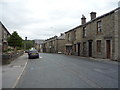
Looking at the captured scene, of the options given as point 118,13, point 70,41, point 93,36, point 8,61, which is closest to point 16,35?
point 70,41

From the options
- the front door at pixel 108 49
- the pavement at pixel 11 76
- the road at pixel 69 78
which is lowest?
the pavement at pixel 11 76

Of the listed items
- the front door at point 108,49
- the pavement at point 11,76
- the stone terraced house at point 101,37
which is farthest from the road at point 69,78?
the front door at point 108,49

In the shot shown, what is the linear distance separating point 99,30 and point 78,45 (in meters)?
10.2

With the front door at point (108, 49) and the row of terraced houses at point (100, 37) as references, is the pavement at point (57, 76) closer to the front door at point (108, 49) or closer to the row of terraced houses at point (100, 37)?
the row of terraced houses at point (100, 37)

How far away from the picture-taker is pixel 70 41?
42.0 m

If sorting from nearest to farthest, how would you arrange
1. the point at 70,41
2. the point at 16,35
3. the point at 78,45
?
the point at 78,45
the point at 16,35
the point at 70,41

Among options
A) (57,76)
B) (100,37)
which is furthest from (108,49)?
(57,76)

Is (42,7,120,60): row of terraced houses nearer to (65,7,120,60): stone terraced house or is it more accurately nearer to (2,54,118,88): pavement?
(65,7,120,60): stone terraced house

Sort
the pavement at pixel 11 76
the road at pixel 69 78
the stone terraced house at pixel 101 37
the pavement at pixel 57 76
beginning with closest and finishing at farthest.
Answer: the road at pixel 69 78 → the pavement at pixel 57 76 → the pavement at pixel 11 76 → the stone terraced house at pixel 101 37

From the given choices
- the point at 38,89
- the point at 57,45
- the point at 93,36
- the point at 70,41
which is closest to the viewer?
the point at 38,89

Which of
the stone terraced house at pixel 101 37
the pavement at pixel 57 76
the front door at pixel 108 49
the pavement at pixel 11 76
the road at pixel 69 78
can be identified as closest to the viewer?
the road at pixel 69 78

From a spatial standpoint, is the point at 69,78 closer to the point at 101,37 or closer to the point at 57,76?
the point at 57,76

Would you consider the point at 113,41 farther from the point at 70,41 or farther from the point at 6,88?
the point at 70,41

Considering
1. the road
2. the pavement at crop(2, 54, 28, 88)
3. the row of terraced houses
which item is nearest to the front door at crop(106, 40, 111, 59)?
the row of terraced houses
